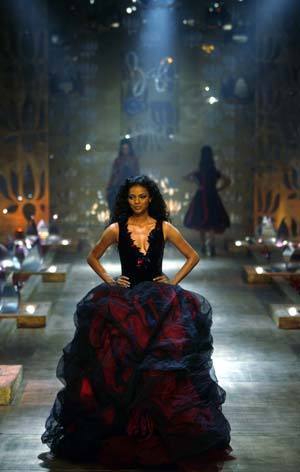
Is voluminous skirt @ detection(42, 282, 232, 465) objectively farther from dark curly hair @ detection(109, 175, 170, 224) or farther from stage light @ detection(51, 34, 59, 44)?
stage light @ detection(51, 34, 59, 44)

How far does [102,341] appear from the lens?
19.7 ft

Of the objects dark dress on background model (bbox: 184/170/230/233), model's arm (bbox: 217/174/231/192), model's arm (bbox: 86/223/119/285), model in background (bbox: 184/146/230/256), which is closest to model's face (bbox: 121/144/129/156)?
model in background (bbox: 184/146/230/256)

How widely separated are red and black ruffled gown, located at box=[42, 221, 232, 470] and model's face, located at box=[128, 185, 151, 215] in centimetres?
65

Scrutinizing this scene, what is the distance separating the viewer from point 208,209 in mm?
16438

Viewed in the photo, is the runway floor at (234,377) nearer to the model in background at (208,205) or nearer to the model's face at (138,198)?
the model's face at (138,198)

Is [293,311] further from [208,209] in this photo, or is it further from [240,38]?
[240,38]

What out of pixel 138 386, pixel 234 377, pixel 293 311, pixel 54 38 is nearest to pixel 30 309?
pixel 293 311

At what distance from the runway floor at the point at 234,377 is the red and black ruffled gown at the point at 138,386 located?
173 mm

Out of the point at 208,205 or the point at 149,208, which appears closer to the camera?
the point at 149,208

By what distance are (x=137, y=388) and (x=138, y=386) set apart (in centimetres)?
1

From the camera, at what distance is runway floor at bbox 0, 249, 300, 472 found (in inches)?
240

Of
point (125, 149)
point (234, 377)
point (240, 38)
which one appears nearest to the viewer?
point (234, 377)

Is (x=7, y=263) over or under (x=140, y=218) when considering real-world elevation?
under

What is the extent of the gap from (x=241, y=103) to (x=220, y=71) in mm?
716
